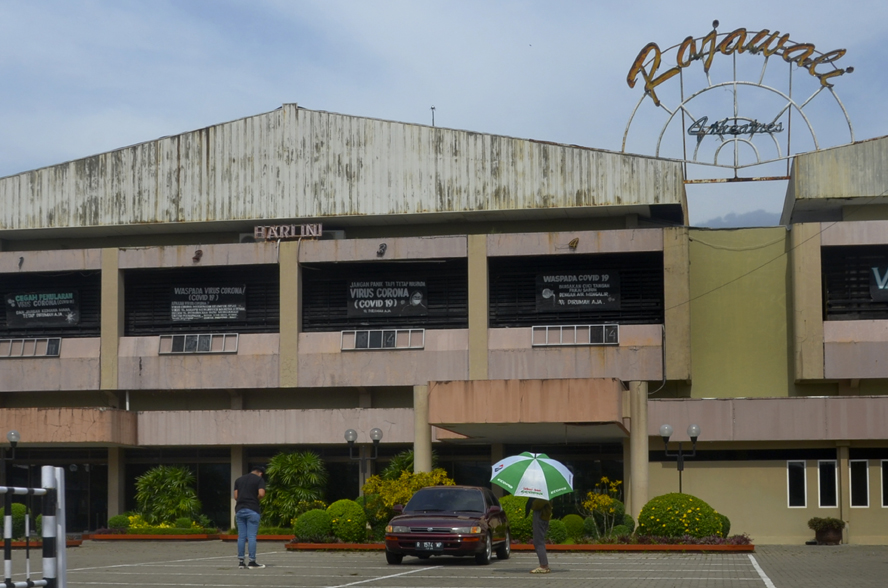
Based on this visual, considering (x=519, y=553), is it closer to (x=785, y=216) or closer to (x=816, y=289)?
(x=816, y=289)

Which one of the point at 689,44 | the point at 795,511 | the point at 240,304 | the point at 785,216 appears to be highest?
the point at 689,44

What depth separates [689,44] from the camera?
131ft

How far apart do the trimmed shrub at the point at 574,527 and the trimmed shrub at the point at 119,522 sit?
1598 centimetres

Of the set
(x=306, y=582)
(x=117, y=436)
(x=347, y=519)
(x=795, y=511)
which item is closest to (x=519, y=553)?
(x=347, y=519)

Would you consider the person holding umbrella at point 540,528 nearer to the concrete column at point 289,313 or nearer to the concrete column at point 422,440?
the concrete column at point 422,440

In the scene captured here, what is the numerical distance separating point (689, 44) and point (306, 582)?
27286 mm

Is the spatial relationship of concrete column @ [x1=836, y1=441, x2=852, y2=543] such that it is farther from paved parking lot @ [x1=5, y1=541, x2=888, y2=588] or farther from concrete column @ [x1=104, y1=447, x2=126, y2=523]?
concrete column @ [x1=104, y1=447, x2=126, y2=523]

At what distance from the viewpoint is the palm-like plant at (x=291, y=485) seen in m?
38.2

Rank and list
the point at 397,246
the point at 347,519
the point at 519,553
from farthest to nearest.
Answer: the point at 397,246 < the point at 347,519 < the point at 519,553

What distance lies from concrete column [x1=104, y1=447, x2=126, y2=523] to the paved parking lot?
13.3 m

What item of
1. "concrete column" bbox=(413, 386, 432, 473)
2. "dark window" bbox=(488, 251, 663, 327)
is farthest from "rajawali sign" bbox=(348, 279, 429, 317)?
"concrete column" bbox=(413, 386, 432, 473)

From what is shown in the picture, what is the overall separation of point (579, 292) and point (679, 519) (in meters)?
12.8

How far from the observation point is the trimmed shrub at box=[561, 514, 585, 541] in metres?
30.0

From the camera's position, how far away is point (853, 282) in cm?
3769
